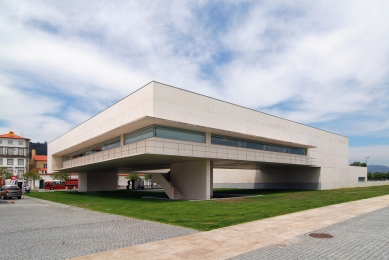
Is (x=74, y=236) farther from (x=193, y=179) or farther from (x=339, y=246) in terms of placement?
(x=193, y=179)

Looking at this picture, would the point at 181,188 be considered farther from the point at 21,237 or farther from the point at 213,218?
the point at 21,237

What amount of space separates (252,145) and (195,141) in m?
8.45

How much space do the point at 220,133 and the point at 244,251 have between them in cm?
1909

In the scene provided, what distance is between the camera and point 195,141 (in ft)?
82.4

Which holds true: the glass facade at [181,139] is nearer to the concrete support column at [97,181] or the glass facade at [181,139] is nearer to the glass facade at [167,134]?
the glass facade at [167,134]

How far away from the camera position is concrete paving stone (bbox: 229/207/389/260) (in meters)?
7.71

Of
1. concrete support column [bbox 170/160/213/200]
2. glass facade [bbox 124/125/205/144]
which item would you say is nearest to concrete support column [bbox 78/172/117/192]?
concrete support column [bbox 170/160/213/200]

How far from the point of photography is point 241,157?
28.6m

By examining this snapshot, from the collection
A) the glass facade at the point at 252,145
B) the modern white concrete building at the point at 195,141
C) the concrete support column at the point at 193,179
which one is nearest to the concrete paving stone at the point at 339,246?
the modern white concrete building at the point at 195,141

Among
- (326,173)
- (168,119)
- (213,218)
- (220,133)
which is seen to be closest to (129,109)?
(168,119)

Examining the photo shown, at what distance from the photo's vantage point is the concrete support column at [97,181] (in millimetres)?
49625

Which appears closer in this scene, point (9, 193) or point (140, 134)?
point (140, 134)

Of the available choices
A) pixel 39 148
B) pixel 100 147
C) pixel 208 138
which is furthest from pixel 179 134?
pixel 39 148

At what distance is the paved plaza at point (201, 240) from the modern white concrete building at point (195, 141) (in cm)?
1037
